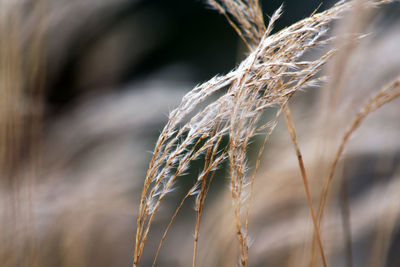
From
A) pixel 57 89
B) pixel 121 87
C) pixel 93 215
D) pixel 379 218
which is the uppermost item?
pixel 57 89

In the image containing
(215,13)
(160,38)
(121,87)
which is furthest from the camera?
(215,13)

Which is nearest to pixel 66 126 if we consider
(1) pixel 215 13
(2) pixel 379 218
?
(2) pixel 379 218

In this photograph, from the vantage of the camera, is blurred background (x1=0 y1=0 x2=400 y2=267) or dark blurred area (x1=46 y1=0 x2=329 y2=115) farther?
dark blurred area (x1=46 y1=0 x2=329 y2=115)

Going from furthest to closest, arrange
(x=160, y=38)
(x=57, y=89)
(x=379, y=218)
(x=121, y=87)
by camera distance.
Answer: (x=160, y=38)
(x=57, y=89)
(x=121, y=87)
(x=379, y=218)

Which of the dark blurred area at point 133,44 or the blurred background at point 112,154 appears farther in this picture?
the dark blurred area at point 133,44

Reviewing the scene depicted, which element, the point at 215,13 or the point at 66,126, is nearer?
the point at 66,126

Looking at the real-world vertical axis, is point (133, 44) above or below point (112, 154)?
above

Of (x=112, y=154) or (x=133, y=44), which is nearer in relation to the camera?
(x=112, y=154)

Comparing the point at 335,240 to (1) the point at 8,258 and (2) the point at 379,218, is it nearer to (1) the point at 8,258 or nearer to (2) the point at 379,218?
(2) the point at 379,218
